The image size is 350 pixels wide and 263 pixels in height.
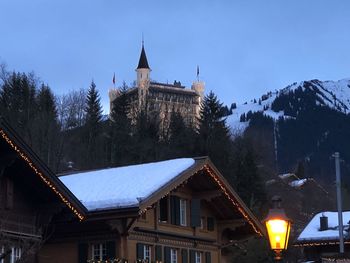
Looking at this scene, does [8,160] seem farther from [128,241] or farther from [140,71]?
[140,71]

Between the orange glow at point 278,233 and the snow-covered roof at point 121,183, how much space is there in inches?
535

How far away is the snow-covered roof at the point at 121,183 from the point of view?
29.3 metres

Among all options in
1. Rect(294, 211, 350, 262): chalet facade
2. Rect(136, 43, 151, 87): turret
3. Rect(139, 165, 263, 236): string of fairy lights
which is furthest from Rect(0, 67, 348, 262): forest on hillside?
Rect(136, 43, 151, 87): turret

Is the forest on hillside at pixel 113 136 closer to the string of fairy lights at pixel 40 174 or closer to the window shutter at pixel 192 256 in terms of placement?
the window shutter at pixel 192 256

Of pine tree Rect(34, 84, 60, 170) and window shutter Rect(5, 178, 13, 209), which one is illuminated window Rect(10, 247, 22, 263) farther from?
pine tree Rect(34, 84, 60, 170)

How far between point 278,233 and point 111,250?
630 inches

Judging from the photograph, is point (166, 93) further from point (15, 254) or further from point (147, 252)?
point (15, 254)

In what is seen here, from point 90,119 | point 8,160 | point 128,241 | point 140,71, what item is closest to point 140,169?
point 128,241

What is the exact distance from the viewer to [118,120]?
3233 inches

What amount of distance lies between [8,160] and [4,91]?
5359 cm

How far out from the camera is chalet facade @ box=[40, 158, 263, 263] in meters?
29.8

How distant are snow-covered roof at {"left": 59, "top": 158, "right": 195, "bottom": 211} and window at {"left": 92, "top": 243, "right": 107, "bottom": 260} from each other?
197 centimetres

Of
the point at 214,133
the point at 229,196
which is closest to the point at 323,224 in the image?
the point at 229,196

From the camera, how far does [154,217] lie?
3266cm
